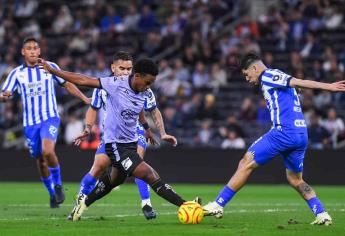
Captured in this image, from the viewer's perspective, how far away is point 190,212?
1134cm

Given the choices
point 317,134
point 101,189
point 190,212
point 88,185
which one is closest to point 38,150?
point 88,185

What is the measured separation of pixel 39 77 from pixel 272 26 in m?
13.5

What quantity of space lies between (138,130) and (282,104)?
242cm

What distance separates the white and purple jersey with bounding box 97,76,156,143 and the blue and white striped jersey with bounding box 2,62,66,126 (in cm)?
340

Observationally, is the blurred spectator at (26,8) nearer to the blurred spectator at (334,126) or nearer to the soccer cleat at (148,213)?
the blurred spectator at (334,126)

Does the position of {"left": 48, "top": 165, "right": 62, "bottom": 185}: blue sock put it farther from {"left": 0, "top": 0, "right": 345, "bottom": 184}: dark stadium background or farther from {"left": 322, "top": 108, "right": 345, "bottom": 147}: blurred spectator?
{"left": 322, "top": 108, "right": 345, "bottom": 147}: blurred spectator

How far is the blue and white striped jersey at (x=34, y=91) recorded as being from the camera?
1497 centimetres

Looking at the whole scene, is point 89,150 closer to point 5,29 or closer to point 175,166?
point 175,166

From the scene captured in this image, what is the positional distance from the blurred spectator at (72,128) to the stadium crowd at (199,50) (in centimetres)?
3

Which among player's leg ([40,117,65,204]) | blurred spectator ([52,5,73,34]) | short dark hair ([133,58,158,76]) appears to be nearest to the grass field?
player's leg ([40,117,65,204])

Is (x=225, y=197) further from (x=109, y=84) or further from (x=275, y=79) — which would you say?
(x=109, y=84)

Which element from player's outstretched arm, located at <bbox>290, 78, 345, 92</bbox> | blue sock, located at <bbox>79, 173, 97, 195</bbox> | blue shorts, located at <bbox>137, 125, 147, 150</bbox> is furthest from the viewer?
blue shorts, located at <bbox>137, 125, 147, 150</bbox>

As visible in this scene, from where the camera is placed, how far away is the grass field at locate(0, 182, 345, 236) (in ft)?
35.0

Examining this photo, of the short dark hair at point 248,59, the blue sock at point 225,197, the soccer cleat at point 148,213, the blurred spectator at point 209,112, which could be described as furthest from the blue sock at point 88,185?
the blurred spectator at point 209,112
